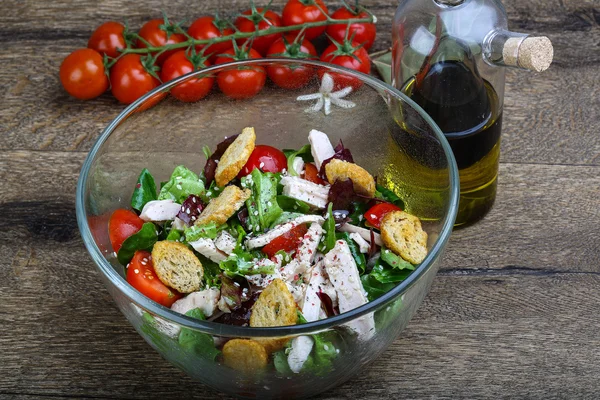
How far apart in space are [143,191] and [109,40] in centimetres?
70

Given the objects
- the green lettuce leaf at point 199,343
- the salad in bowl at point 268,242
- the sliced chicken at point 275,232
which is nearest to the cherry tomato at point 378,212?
the salad in bowl at point 268,242

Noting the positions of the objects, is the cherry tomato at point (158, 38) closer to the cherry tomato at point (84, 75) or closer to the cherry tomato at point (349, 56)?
the cherry tomato at point (84, 75)

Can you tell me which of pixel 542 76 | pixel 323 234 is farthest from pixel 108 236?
pixel 542 76

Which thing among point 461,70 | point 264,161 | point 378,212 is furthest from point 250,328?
point 461,70

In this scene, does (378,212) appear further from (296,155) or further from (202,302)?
(202,302)

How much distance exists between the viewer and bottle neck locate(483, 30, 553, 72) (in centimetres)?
155

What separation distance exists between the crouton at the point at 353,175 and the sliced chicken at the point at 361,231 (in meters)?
0.09

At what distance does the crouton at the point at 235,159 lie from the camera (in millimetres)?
1623

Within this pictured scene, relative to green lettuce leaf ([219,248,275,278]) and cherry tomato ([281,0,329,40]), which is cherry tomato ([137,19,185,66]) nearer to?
cherry tomato ([281,0,329,40])

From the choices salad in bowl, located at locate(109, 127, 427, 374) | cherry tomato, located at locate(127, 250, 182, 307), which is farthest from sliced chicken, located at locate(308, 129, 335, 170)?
cherry tomato, located at locate(127, 250, 182, 307)

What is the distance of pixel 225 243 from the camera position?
1.51 metres

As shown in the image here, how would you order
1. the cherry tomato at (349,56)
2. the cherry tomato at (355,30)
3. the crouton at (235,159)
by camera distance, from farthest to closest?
the cherry tomato at (355,30), the cherry tomato at (349,56), the crouton at (235,159)

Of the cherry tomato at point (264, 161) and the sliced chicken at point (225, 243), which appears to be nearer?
the sliced chicken at point (225, 243)

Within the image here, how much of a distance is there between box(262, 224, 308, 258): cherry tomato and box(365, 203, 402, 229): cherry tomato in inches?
5.6
